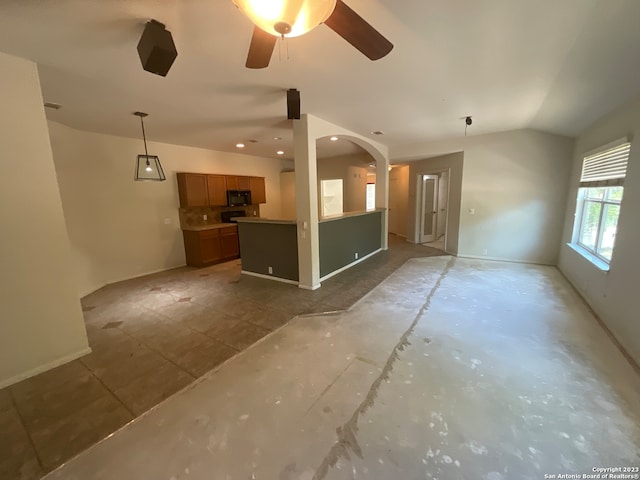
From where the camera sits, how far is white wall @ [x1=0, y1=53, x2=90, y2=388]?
2070mm

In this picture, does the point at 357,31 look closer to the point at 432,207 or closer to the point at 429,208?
the point at 429,208

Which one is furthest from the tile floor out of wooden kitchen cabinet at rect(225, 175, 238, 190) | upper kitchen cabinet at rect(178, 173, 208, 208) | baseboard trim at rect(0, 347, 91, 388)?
wooden kitchen cabinet at rect(225, 175, 238, 190)

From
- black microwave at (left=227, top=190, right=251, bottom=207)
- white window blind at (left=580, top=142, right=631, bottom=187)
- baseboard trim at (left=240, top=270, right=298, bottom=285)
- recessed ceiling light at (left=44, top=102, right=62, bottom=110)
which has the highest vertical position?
recessed ceiling light at (left=44, top=102, right=62, bottom=110)

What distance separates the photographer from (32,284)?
2.24 metres

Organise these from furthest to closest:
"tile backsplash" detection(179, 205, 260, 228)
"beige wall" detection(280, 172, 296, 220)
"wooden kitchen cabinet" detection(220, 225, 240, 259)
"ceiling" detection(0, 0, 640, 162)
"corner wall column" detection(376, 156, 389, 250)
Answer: "beige wall" detection(280, 172, 296, 220) < "corner wall column" detection(376, 156, 389, 250) < "wooden kitchen cabinet" detection(220, 225, 240, 259) < "tile backsplash" detection(179, 205, 260, 228) < "ceiling" detection(0, 0, 640, 162)

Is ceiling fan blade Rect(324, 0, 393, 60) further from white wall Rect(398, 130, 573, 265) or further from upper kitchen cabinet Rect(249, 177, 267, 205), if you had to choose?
upper kitchen cabinet Rect(249, 177, 267, 205)

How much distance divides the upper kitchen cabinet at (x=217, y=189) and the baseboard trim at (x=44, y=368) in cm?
390

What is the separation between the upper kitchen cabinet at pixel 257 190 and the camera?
6803 mm

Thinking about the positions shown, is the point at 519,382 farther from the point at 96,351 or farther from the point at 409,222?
the point at 409,222

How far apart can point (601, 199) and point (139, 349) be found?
5.98m

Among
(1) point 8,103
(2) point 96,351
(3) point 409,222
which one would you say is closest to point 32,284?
(2) point 96,351

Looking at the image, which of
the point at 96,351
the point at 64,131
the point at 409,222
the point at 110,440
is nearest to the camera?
the point at 110,440

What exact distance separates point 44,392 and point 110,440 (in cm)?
97

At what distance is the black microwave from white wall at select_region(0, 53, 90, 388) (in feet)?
12.9
